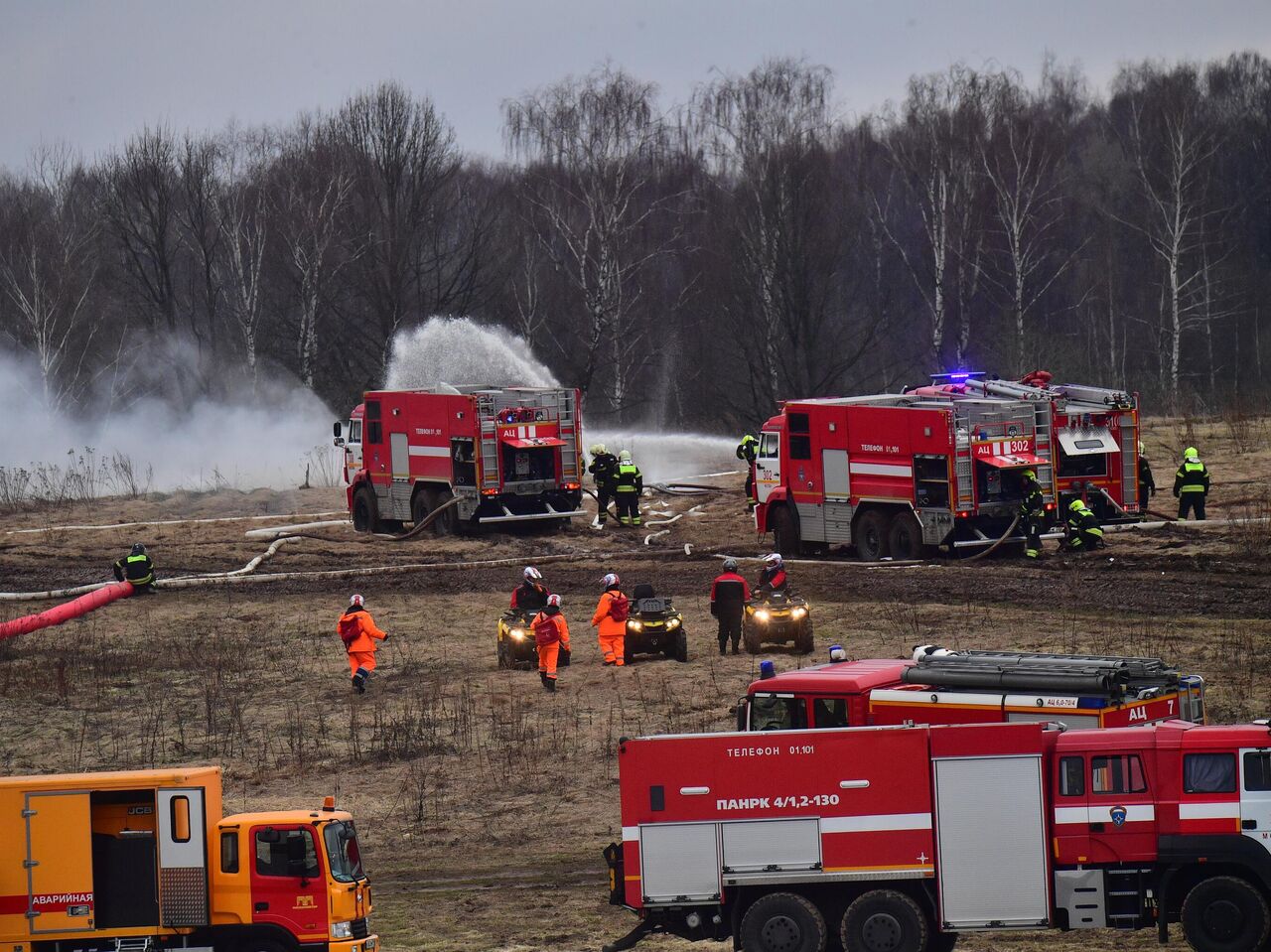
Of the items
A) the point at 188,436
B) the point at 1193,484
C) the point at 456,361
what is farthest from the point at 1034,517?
the point at 188,436

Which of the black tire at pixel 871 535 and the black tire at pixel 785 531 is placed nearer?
the black tire at pixel 871 535

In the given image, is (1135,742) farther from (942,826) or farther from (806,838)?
(806,838)

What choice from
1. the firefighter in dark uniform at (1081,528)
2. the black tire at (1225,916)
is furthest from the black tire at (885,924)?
the firefighter in dark uniform at (1081,528)

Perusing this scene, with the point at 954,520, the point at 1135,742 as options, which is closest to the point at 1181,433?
the point at 954,520

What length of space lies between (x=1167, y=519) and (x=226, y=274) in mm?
Result: 46652

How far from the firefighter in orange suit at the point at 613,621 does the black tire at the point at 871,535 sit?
8956 millimetres

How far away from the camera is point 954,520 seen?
30078 millimetres

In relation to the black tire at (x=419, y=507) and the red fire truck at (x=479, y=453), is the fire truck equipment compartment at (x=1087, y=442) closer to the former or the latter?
the red fire truck at (x=479, y=453)

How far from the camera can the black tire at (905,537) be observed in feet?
101

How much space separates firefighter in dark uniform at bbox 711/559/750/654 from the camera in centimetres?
2395

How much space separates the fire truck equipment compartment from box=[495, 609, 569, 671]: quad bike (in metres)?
11.5

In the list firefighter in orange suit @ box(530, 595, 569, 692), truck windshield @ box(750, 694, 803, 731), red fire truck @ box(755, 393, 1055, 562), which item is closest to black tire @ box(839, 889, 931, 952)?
truck windshield @ box(750, 694, 803, 731)

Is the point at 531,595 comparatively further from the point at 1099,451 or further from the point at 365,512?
the point at 365,512

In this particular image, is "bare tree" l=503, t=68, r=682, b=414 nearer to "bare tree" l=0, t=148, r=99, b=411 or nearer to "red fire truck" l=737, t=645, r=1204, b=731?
"bare tree" l=0, t=148, r=99, b=411
